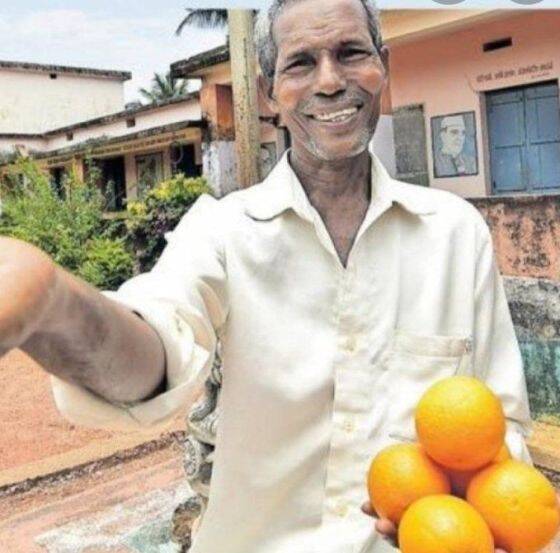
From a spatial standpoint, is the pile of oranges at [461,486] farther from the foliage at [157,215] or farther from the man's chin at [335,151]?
the foliage at [157,215]

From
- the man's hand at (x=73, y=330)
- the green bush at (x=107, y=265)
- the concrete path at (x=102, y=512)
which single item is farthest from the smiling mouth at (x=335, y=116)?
the green bush at (x=107, y=265)

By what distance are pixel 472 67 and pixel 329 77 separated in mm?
8971

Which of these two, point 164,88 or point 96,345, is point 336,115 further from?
point 164,88

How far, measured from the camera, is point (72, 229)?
1329 centimetres

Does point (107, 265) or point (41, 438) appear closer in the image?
point (41, 438)

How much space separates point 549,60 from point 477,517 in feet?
28.2

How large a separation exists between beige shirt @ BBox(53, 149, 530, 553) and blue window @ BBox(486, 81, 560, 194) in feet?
26.7

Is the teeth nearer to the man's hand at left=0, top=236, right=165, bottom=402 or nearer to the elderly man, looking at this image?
the elderly man

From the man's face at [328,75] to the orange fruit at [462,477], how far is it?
0.59 metres

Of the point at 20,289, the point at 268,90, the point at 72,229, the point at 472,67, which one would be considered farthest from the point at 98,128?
the point at 20,289

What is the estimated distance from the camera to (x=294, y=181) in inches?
57.4

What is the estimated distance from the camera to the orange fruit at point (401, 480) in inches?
45.3

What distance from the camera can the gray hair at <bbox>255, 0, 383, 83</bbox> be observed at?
145 centimetres

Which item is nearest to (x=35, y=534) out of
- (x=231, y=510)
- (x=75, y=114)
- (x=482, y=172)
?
(x=231, y=510)
